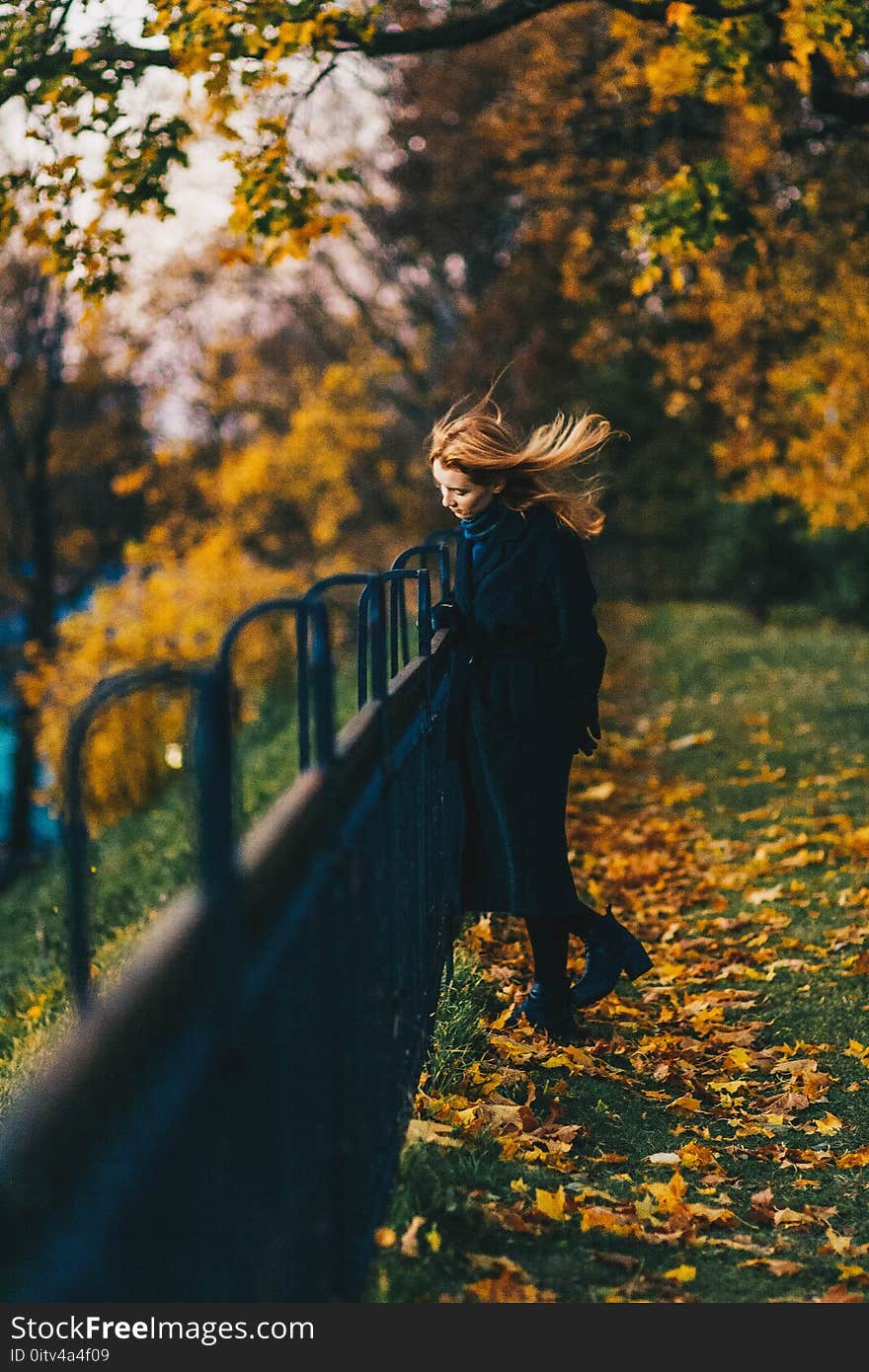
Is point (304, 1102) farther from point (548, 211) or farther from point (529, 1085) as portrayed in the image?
point (548, 211)

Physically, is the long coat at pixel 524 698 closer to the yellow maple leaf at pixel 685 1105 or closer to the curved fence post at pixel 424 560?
the curved fence post at pixel 424 560

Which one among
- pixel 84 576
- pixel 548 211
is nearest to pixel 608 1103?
pixel 548 211

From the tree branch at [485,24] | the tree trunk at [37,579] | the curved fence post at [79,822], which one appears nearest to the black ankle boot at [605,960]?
the curved fence post at [79,822]

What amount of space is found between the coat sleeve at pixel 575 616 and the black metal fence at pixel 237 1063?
1102 mm

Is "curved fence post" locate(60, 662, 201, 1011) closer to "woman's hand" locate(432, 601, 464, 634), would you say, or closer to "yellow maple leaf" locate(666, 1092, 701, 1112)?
"woman's hand" locate(432, 601, 464, 634)

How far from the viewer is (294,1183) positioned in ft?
7.71

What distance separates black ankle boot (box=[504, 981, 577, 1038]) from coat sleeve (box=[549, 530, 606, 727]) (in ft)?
3.57

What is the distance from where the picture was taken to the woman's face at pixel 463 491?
183 inches

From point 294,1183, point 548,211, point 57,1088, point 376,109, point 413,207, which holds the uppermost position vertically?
point 376,109

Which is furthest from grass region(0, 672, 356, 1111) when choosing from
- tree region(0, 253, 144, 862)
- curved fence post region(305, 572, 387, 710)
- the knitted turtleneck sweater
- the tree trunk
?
the tree trunk

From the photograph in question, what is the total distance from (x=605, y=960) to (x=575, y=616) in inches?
48.5

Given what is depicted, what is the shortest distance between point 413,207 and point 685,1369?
70.4ft

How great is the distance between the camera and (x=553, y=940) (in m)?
4.75

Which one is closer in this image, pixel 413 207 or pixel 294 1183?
pixel 294 1183
